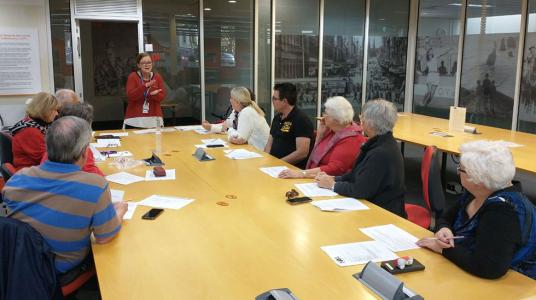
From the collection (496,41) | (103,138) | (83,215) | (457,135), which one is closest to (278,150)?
(103,138)

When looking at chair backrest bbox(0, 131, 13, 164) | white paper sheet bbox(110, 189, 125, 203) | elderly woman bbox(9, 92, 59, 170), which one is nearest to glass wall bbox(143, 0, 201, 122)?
chair backrest bbox(0, 131, 13, 164)

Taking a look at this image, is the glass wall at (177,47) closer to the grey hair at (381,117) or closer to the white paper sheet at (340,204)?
the grey hair at (381,117)

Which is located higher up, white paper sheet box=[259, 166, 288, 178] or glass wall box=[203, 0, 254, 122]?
glass wall box=[203, 0, 254, 122]

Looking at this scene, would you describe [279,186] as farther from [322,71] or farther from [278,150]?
[322,71]

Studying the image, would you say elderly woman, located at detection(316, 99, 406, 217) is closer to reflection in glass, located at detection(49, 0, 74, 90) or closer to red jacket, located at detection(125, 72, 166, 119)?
red jacket, located at detection(125, 72, 166, 119)

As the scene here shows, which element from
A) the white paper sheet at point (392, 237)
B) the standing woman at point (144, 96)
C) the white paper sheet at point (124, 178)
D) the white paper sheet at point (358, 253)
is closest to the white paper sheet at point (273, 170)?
the white paper sheet at point (124, 178)

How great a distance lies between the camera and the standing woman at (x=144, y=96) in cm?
549

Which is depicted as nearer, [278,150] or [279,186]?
[279,186]

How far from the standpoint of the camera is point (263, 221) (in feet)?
7.84

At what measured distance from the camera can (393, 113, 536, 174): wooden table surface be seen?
403 centimetres

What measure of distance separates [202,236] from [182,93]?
18.9 feet

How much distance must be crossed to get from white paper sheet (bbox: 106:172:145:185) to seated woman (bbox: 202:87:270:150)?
1.45 meters

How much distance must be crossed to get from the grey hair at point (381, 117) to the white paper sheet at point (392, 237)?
0.74 metres

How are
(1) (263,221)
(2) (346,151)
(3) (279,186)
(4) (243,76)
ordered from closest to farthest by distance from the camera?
1. (1) (263,221)
2. (3) (279,186)
3. (2) (346,151)
4. (4) (243,76)
